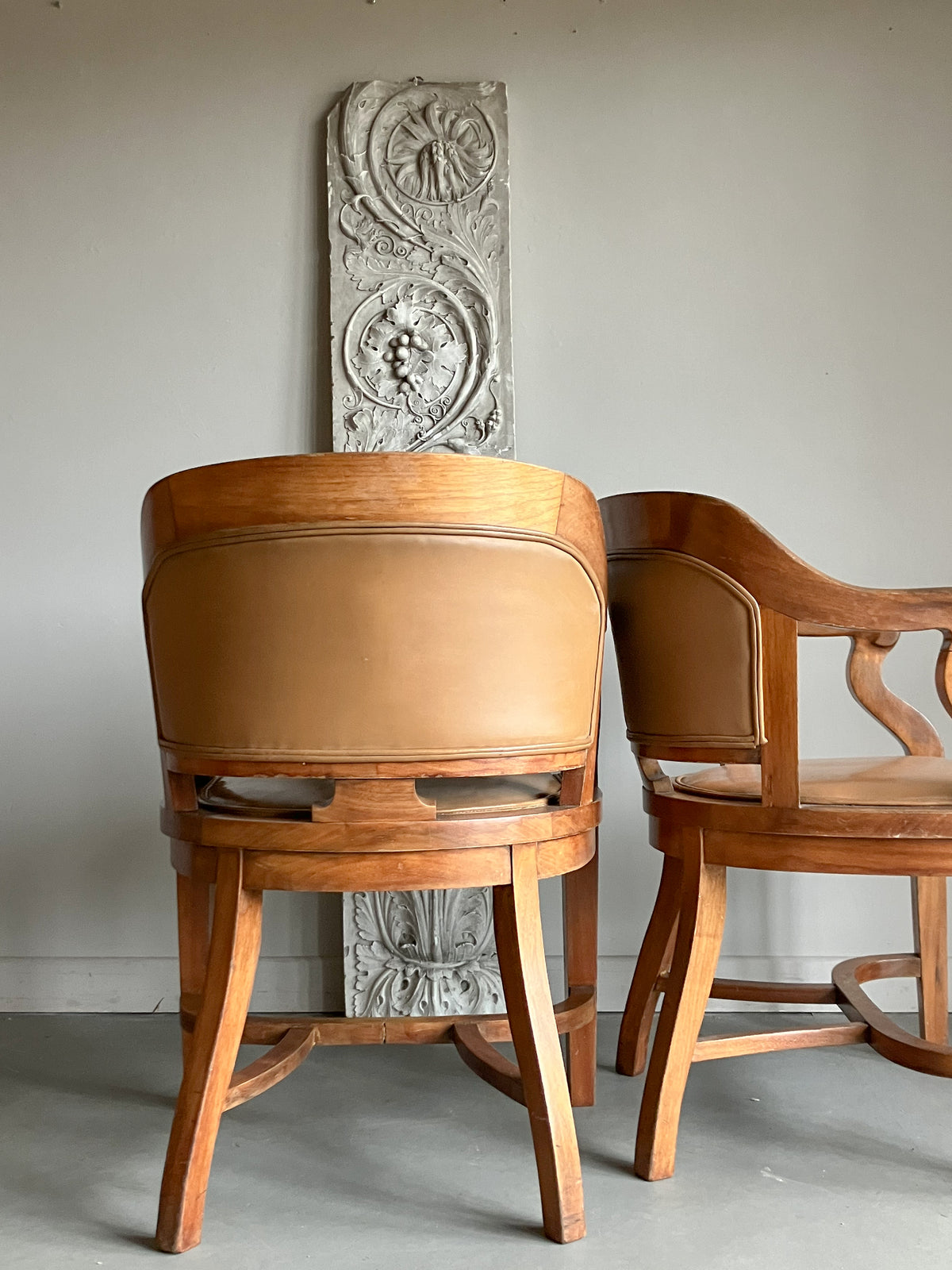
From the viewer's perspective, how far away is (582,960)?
66.7 inches

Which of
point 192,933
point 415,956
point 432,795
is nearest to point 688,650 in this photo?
point 432,795

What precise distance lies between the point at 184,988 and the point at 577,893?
2.15ft

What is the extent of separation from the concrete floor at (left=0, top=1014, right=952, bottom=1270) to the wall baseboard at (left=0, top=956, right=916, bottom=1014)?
24 centimetres

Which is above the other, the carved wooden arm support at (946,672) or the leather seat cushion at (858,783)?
the carved wooden arm support at (946,672)

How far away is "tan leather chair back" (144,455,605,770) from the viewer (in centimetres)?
122

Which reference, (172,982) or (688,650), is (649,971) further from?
(172,982)

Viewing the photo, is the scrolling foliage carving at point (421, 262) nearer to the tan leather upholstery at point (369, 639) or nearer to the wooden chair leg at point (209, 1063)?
the tan leather upholstery at point (369, 639)

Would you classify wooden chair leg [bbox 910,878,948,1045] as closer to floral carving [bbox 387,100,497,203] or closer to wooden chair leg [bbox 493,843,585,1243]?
wooden chair leg [bbox 493,843,585,1243]

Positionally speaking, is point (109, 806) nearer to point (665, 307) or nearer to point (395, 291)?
point (395, 291)

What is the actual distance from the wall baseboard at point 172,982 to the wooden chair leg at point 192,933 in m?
0.55

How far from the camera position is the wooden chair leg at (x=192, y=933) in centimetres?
167

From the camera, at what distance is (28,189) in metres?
2.27

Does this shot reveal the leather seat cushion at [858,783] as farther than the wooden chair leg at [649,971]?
No

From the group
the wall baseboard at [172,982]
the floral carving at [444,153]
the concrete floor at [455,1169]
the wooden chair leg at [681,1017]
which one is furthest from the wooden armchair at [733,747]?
the floral carving at [444,153]
